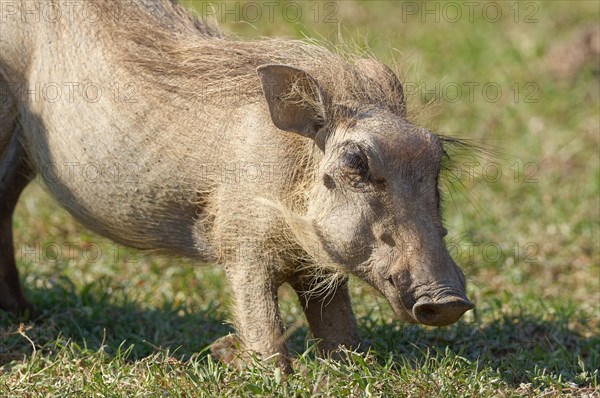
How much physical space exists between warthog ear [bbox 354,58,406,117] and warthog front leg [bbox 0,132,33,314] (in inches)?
63.4

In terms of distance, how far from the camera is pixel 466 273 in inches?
221

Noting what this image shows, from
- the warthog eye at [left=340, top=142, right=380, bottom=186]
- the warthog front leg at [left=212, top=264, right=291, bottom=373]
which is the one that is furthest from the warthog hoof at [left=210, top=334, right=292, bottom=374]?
the warthog eye at [left=340, top=142, right=380, bottom=186]

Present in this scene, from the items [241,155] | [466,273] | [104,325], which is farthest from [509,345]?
[104,325]

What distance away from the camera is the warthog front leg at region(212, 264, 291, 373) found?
3.83 m

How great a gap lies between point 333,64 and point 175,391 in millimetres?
1329

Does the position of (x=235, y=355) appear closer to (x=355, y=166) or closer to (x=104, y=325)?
(x=355, y=166)

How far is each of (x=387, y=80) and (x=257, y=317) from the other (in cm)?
101

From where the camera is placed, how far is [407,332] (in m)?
4.47

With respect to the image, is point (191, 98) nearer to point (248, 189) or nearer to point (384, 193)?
point (248, 189)

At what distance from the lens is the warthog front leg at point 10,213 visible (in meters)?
4.62

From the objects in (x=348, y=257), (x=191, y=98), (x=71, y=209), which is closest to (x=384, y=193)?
(x=348, y=257)

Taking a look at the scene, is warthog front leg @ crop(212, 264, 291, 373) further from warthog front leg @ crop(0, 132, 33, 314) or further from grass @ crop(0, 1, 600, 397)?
warthog front leg @ crop(0, 132, 33, 314)

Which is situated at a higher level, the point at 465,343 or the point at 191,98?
the point at 191,98

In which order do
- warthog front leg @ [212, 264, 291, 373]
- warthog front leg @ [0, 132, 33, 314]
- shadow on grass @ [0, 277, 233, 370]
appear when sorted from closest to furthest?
warthog front leg @ [212, 264, 291, 373]
shadow on grass @ [0, 277, 233, 370]
warthog front leg @ [0, 132, 33, 314]
